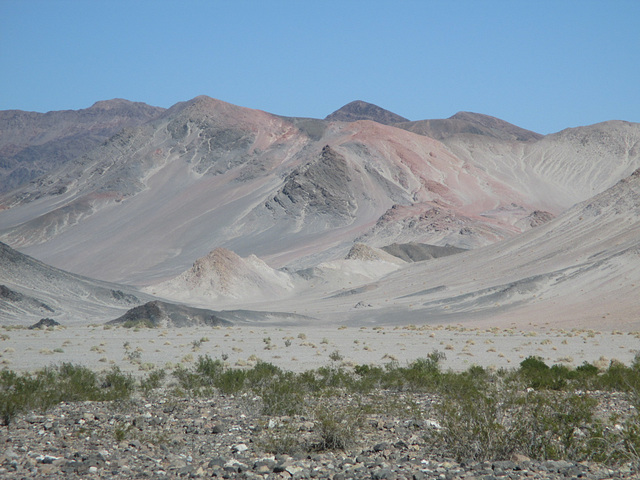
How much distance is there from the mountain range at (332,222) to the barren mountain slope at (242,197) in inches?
15.2

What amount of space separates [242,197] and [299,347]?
99.2 meters

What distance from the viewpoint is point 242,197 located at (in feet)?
408

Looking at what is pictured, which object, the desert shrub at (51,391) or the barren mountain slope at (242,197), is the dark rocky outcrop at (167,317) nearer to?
the desert shrub at (51,391)

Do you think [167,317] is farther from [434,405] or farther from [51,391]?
[434,405]

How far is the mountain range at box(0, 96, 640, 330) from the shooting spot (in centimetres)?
4991

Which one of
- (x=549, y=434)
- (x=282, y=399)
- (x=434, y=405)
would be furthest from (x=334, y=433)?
(x=282, y=399)

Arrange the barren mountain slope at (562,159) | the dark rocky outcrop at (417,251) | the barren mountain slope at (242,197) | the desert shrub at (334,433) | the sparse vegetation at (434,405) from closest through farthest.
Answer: the sparse vegetation at (434,405)
the desert shrub at (334,433)
the dark rocky outcrop at (417,251)
the barren mountain slope at (242,197)
the barren mountain slope at (562,159)

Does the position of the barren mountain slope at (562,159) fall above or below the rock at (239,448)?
above

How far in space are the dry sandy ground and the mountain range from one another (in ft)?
34.2

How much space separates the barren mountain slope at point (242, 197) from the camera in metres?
105

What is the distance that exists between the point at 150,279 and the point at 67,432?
3353 inches

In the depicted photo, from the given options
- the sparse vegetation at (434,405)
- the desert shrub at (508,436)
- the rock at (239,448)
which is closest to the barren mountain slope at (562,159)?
the sparse vegetation at (434,405)

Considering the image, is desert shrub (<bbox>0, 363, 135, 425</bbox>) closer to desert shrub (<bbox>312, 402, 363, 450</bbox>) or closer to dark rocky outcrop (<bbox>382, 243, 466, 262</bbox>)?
desert shrub (<bbox>312, 402, 363, 450</bbox>)

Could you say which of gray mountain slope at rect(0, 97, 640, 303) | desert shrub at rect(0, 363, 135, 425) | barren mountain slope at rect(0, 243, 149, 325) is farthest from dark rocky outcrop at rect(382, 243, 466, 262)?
desert shrub at rect(0, 363, 135, 425)
